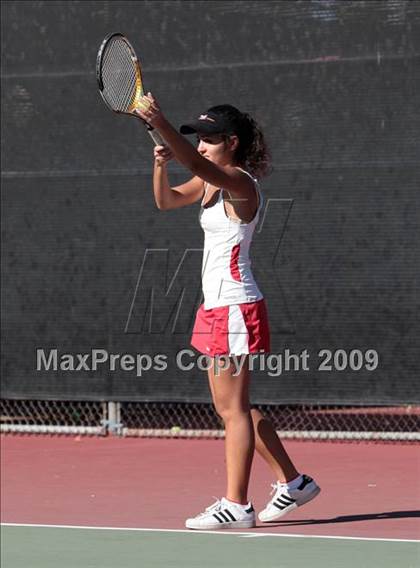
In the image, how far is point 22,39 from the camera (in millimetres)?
8961

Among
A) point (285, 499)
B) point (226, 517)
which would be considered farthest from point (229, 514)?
point (285, 499)

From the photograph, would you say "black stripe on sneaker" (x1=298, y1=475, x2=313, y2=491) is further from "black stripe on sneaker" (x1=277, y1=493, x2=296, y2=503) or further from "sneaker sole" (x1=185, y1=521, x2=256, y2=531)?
"sneaker sole" (x1=185, y1=521, x2=256, y2=531)

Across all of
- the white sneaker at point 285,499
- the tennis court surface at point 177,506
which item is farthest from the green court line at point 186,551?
the white sneaker at point 285,499

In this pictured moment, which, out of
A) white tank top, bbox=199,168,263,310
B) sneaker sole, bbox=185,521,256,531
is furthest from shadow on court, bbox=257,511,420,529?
white tank top, bbox=199,168,263,310

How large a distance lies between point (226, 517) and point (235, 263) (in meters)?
0.98

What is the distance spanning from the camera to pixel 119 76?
5535 mm

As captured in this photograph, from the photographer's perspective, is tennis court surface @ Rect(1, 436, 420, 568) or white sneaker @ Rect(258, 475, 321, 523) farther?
white sneaker @ Rect(258, 475, 321, 523)

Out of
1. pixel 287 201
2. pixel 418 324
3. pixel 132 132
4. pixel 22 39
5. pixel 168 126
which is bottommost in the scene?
pixel 168 126

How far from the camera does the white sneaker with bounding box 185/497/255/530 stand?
18.2 feet

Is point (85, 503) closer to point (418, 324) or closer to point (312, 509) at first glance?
point (312, 509)

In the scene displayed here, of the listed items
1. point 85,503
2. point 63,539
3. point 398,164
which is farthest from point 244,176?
point 398,164

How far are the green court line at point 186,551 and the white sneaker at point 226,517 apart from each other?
50mm

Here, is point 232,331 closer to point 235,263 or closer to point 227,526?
point 235,263

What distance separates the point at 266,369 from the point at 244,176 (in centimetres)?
328
